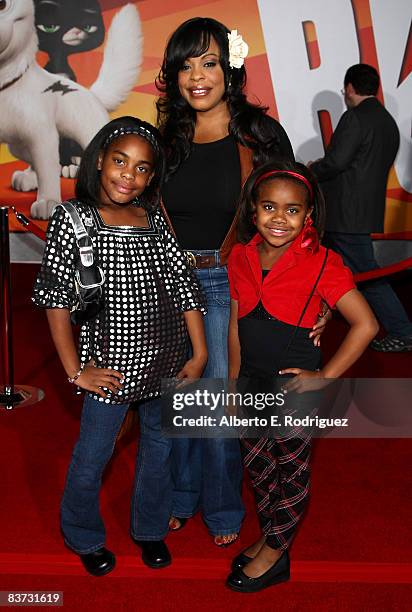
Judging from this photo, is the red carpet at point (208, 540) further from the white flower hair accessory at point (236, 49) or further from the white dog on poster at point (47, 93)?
the white dog on poster at point (47, 93)

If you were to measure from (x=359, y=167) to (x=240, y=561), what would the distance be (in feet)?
11.6

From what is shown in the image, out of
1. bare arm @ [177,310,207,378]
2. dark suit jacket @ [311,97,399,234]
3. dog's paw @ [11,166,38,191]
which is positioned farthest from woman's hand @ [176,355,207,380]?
dog's paw @ [11,166,38,191]

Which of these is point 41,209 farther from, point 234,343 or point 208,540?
point 234,343

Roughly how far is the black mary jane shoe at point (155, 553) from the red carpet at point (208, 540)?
3 centimetres

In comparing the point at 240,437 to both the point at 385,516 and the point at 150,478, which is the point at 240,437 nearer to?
the point at 150,478

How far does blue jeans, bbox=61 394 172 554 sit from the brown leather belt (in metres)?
0.45

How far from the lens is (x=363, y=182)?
18.2 feet

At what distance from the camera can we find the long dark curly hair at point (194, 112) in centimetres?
255

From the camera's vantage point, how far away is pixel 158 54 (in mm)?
7566

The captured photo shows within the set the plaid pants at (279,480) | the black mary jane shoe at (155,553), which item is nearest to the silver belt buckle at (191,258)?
the plaid pants at (279,480)

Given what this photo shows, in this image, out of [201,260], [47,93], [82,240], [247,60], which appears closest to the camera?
[82,240]

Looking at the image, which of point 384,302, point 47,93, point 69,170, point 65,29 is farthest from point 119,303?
point 65,29

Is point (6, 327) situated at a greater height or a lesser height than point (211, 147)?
lesser

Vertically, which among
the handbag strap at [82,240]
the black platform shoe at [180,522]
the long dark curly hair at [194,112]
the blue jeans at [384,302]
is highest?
the long dark curly hair at [194,112]
